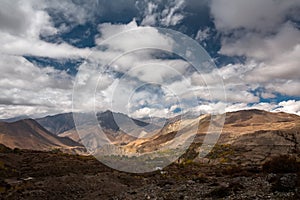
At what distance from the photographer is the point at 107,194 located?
4419 centimetres

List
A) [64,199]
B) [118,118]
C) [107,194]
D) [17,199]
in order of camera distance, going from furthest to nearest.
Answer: [107,194], [64,199], [17,199], [118,118]

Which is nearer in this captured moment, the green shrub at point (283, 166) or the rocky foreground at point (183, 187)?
the rocky foreground at point (183, 187)

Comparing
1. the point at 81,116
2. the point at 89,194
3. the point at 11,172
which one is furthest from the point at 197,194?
the point at 11,172

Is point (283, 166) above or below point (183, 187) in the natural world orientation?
above

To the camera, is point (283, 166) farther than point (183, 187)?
No

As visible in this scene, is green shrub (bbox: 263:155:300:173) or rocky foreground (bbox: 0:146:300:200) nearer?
rocky foreground (bbox: 0:146:300:200)

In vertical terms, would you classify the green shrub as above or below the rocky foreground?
above

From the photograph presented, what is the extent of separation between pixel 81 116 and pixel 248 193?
1872cm

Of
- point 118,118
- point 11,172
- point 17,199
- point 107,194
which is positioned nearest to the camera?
point 118,118

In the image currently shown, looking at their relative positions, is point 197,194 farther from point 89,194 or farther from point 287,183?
point 89,194

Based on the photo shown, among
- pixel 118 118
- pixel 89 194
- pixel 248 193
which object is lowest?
pixel 89 194

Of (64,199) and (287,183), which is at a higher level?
(287,183)

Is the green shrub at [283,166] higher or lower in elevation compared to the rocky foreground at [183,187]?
higher

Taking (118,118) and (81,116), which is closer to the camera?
(81,116)
